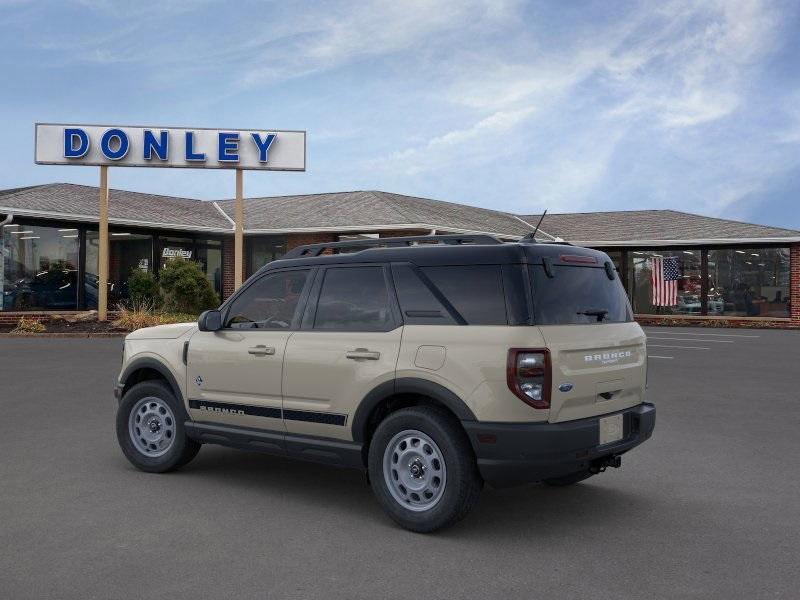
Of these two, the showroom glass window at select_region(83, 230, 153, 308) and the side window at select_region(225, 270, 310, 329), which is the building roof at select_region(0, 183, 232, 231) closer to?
the showroom glass window at select_region(83, 230, 153, 308)

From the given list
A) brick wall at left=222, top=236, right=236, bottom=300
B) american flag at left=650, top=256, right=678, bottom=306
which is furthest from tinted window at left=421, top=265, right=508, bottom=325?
american flag at left=650, top=256, right=678, bottom=306

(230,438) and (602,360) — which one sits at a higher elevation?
(602,360)

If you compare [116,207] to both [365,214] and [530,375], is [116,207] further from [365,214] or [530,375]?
[530,375]

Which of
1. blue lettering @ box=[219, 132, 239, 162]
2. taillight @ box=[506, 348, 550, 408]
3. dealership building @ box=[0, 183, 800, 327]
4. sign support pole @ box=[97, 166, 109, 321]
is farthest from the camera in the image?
dealership building @ box=[0, 183, 800, 327]

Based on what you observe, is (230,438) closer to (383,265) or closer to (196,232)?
(383,265)

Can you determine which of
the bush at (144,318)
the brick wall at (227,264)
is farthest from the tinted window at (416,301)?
the brick wall at (227,264)

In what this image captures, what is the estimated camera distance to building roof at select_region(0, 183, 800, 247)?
91.5 feet

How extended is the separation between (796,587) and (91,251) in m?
26.7

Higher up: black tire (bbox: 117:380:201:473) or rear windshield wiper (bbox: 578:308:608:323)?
rear windshield wiper (bbox: 578:308:608:323)

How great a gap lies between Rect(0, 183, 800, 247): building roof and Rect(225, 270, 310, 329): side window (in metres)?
21.0

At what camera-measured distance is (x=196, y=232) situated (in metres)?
30.2

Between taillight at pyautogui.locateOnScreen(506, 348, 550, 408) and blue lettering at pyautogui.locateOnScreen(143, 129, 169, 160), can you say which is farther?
blue lettering at pyautogui.locateOnScreen(143, 129, 169, 160)

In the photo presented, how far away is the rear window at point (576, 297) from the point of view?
16.4 feet

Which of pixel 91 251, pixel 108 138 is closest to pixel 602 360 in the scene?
pixel 108 138
